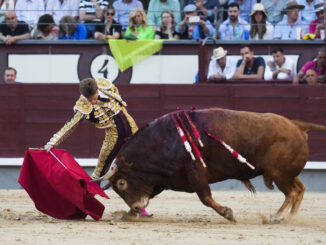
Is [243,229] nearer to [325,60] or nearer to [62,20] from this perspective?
[325,60]

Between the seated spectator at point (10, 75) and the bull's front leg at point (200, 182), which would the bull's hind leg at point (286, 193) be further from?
the seated spectator at point (10, 75)

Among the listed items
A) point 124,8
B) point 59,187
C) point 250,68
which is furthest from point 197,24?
point 59,187

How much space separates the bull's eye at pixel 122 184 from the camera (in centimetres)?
679

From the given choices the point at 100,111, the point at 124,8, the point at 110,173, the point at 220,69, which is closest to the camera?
the point at 110,173

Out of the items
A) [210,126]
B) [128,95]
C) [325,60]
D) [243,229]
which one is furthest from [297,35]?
[243,229]

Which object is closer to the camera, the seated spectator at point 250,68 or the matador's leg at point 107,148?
the matador's leg at point 107,148

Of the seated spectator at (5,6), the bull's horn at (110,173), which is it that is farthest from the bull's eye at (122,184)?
the seated spectator at (5,6)

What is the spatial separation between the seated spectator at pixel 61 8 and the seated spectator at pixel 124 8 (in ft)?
1.57

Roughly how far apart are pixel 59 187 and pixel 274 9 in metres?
4.35

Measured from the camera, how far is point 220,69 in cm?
1003

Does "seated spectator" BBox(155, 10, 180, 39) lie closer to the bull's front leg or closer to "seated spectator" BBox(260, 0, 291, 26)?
"seated spectator" BBox(260, 0, 291, 26)

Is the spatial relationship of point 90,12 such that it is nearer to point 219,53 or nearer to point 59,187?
point 219,53

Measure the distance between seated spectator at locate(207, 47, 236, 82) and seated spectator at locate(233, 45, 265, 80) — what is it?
0.24 ft

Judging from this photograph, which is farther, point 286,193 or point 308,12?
point 308,12
